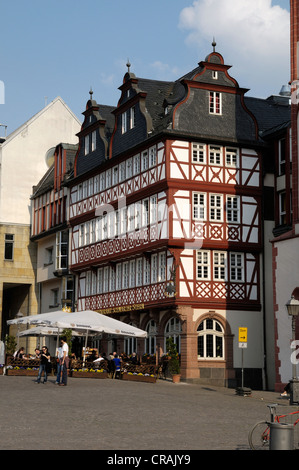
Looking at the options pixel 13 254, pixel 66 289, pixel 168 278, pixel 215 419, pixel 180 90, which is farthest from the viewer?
pixel 13 254

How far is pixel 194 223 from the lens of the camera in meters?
41.9

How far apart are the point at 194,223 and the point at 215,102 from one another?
22.8ft

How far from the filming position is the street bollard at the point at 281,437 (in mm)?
12641

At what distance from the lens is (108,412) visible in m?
21.4

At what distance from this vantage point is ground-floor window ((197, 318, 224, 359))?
137 ft

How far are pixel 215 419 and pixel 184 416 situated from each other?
3.04 ft

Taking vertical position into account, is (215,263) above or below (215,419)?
above

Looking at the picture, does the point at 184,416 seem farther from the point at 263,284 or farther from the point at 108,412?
the point at 263,284

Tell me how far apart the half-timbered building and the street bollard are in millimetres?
27661

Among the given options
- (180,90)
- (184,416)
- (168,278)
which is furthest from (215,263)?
(184,416)

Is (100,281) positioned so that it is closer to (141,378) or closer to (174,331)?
(174,331)

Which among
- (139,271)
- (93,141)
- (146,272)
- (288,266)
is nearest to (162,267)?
(146,272)

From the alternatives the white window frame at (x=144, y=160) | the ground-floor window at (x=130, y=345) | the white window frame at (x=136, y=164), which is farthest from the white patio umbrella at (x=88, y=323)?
the white window frame at (x=136, y=164)
